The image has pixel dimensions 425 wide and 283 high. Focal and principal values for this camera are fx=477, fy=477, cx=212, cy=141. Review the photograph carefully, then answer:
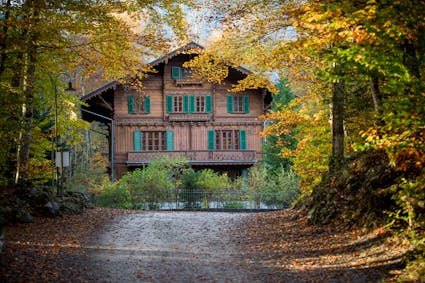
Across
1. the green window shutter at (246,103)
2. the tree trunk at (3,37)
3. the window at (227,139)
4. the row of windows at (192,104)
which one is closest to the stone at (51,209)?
the tree trunk at (3,37)

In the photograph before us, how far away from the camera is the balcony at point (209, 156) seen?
31.8 metres

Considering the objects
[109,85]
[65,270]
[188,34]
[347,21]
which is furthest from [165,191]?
[347,21]

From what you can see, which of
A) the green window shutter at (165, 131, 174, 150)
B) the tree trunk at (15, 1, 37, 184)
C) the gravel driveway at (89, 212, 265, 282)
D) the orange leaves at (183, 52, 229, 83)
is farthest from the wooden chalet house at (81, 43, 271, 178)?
the tree trunk at (15, 1, 37, 184)

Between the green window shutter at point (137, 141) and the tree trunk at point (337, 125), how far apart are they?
2006 cm

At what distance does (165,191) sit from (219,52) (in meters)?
11.1

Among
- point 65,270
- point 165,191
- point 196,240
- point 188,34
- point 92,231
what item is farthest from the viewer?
point 165,191

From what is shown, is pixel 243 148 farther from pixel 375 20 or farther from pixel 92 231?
pixel 375 20


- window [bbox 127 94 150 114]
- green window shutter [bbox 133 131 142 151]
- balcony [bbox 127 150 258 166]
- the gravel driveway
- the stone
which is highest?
window [bbox 127 94 150 114]

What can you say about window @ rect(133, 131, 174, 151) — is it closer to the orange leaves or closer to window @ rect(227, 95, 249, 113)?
window @ rect(227, 95, 249, 113)

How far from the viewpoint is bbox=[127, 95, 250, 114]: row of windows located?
106 ft

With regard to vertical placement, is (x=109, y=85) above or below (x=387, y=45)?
above

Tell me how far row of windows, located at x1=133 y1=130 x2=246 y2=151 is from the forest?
13286 mm

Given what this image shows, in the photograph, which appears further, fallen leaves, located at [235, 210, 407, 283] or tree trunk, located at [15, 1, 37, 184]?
tree trunk, located at [15, 1, 37, 184]

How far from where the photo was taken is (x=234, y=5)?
43.4 ft
